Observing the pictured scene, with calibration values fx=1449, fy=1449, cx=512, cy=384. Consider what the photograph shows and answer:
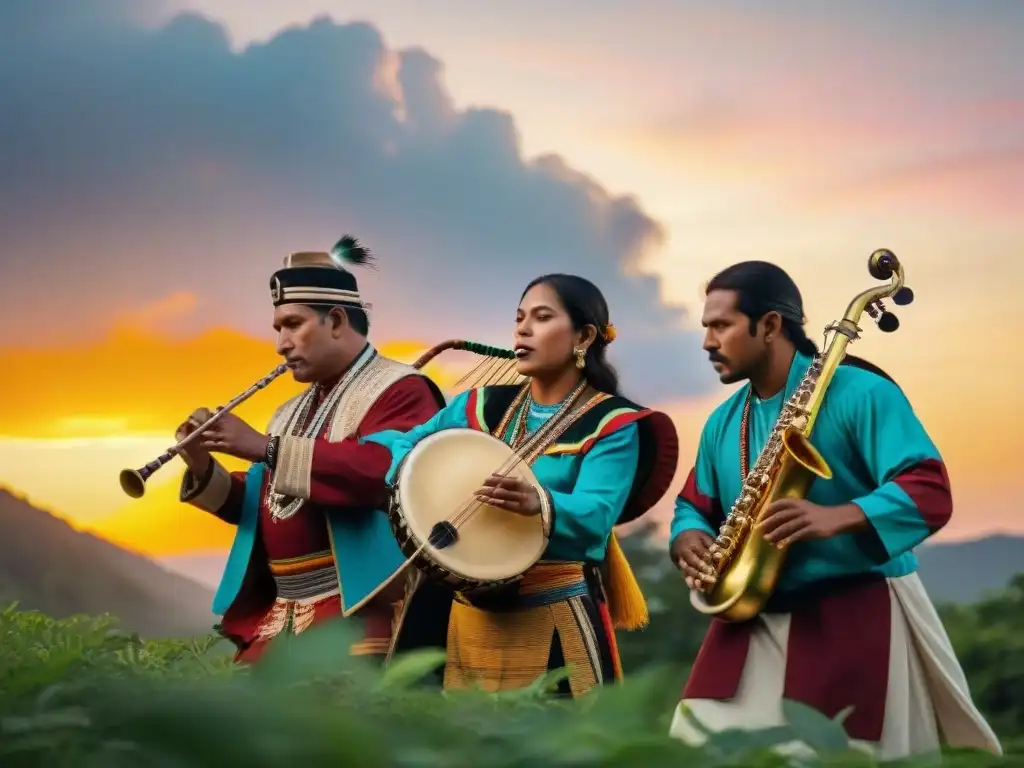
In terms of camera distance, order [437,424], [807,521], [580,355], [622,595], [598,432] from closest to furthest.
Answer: [807,521], [598,432], [580,355], [622,595], [437,424]

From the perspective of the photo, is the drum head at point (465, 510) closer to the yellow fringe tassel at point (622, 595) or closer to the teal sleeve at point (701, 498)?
the teal sleeve at point (701, 498)

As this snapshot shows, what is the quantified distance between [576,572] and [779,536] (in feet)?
3.10

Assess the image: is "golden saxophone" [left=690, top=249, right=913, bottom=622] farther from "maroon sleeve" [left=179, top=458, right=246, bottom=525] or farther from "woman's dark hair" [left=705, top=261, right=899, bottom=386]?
"maroon sleeve" [left=179, top=458, right=246, bottom=525]

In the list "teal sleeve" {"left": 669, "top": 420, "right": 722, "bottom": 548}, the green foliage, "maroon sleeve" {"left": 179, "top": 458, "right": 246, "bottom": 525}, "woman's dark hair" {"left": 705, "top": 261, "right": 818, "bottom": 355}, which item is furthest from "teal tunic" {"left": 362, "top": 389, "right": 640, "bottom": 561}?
the green foliage

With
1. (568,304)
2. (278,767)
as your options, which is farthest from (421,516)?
(278,767)

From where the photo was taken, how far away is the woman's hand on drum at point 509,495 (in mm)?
3422

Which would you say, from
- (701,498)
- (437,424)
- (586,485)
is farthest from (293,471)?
(701,498)

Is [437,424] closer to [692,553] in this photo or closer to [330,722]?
[692,553]

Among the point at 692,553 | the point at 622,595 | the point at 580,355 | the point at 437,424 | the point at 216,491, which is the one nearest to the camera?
the point at 692,553

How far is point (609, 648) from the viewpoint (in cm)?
383

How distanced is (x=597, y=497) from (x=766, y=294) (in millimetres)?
715

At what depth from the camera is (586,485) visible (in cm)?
368

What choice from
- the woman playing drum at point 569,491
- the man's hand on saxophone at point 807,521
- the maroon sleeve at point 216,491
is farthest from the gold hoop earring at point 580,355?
the maroon sleeve at point 216,491

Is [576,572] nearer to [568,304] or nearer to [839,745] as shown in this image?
[568,304]
